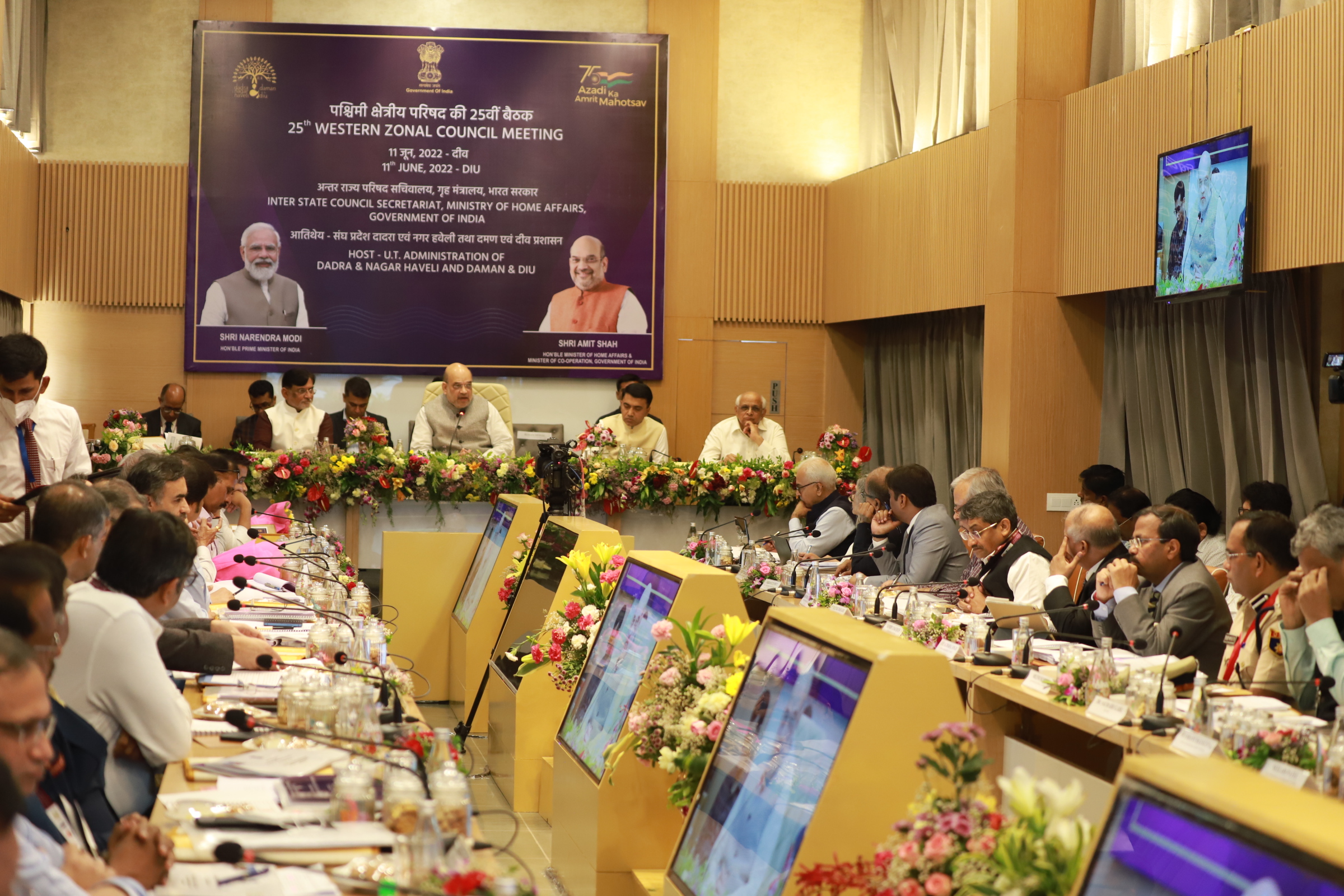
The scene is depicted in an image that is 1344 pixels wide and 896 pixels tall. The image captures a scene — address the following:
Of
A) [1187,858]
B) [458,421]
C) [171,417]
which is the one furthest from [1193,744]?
[171,417]

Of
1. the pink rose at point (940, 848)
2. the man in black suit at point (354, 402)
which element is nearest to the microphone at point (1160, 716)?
the pink rose at point (940, 848)

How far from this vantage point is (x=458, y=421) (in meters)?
9.02

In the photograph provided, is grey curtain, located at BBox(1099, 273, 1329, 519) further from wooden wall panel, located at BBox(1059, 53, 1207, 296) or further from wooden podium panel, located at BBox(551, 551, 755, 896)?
wooden podium panel, located at BBox(551, 551, 755, 896)

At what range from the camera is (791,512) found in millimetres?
8148

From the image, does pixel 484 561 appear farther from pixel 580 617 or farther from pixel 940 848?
pixel 940 848

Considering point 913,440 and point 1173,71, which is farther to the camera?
point 913,440

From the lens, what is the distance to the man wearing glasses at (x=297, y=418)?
9.75 metres

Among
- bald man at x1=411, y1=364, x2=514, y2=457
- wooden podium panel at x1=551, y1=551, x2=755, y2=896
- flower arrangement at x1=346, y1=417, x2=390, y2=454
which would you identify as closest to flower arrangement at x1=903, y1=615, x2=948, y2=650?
wooden podium panel at x1=551, y1=551, x2=755, y2=896

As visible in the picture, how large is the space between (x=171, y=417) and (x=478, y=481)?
11.2 feet

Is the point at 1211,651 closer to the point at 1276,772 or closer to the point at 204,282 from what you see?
the point at 1276,772

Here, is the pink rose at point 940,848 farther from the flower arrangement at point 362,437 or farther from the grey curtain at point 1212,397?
the flower arrangement at point 362,437

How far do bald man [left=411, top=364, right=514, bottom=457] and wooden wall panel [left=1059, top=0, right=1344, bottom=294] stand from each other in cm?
378

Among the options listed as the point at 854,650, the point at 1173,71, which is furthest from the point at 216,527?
the point at 1173,71

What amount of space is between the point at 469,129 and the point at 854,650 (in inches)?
357
